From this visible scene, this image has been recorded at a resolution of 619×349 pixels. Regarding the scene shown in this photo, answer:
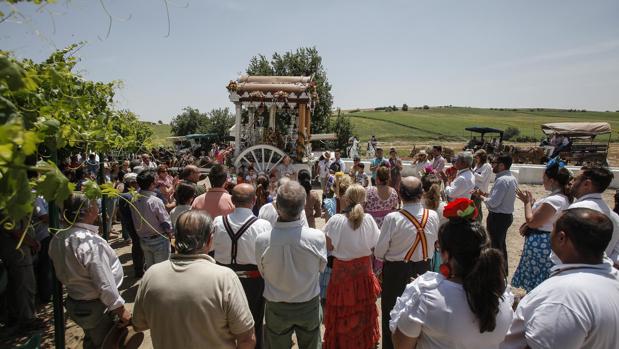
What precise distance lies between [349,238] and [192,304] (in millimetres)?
1633

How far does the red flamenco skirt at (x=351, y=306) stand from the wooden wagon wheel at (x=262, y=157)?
8022mm

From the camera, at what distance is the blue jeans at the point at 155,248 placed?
435 cm

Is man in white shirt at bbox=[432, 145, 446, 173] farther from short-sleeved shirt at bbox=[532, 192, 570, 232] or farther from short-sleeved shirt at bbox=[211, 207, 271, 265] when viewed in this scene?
short-sleeved shirt at bbox=[211, 207, 271, 265]

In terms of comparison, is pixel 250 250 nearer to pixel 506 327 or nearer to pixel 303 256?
pixel 303 256

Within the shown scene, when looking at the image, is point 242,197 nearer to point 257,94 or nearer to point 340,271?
point 340,271

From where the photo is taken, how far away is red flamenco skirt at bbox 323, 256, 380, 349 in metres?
3.20

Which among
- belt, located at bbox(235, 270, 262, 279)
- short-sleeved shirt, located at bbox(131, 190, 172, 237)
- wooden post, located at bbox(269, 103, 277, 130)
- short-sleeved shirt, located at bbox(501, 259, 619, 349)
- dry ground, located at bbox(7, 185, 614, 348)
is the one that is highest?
wooden post, located at bbox(269, 103, 277, 130)

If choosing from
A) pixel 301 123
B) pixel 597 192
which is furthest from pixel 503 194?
pixel 301 123

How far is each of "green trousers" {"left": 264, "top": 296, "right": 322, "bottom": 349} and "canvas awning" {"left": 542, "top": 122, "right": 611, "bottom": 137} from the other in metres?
25.5

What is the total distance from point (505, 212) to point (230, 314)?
4.22 meters

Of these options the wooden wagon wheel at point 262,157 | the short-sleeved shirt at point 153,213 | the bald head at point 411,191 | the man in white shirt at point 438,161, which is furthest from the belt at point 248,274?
the wooden wagon wheel at point 262,157

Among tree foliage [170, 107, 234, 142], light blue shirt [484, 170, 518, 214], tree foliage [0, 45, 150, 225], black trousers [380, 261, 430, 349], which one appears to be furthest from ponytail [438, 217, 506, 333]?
tree foliage [170, 107, 234, 142]

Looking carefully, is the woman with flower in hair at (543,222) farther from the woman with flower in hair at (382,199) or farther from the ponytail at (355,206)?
the ponytail at (355,206)

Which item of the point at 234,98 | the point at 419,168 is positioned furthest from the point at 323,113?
the point at 419,168
